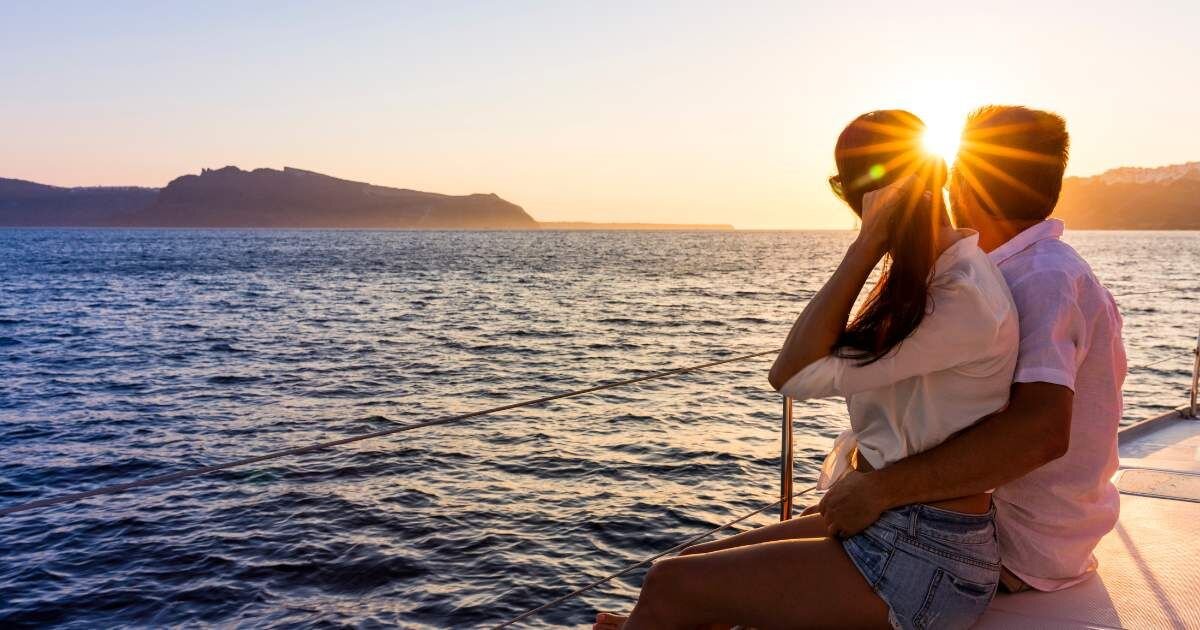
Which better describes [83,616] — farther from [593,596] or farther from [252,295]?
[252,295]

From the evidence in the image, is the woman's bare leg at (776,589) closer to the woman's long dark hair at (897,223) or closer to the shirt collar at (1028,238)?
the woman's long dark hair at (897,223)

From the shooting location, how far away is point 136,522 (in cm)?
833

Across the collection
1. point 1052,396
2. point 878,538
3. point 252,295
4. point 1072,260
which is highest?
point 1072,260

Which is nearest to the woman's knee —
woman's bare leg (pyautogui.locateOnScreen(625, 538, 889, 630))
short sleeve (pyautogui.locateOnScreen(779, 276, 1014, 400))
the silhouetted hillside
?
woman's bare leg (pyautogui.locateOnScreen(625, 538, 889, 630))

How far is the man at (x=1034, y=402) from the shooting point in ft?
5.90

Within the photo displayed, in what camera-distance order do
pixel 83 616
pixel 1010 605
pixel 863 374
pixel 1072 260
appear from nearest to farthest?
pixel 863 374 < pixel 1072 260 < pixel 1010 605 < pixel 83 616

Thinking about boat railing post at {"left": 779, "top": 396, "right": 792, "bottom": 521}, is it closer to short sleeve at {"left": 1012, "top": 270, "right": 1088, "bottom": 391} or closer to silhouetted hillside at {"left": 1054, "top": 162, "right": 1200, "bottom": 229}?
short sleeve at {"left": 1012, "top": 270, "right": 1088, "bottom": 391}

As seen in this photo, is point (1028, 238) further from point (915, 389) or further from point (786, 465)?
point (786, 465)

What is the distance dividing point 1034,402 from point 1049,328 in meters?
0.16

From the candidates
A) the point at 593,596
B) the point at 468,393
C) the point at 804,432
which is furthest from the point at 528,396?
the point at 593,596

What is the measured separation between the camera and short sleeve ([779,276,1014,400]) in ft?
5.53

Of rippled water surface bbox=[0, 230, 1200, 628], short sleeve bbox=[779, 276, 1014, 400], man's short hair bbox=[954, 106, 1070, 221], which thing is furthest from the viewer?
rippled water surface bbox=[0, 230, 1200, 628]

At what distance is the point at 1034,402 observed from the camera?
1.81 metres

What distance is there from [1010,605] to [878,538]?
2.02ft
